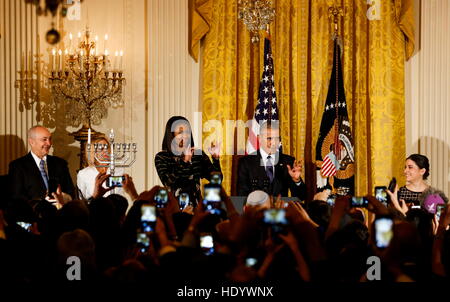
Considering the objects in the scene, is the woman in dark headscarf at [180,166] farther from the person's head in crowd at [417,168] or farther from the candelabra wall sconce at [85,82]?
the person's head in crowd at [417,168]

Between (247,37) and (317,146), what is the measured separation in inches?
60.7

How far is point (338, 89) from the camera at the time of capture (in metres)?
7.20

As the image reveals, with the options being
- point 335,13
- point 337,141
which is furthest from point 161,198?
point 335,13

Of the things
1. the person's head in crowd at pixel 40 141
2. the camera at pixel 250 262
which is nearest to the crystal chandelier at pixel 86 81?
the person's head in crowd at pixel 40 141

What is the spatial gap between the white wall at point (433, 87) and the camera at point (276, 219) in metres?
6.01

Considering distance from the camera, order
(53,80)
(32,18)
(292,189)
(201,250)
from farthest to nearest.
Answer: (32,18) < (53,80) < (292,189) < (201,250)

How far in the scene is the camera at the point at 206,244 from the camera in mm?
1889

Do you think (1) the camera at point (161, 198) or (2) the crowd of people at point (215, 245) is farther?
(1) the camera at point (161, 198)

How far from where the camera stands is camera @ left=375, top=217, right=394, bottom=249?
1.69 metres

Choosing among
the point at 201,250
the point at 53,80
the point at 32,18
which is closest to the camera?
the point at 201,250

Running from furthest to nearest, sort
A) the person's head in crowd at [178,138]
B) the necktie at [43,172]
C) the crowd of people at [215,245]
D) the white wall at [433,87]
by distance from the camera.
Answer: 1. the white wall at [433,87]
2. the necktie at [43,172]
3. the person's head in crowd at [178,138]
4. the crowd of people at [215,245]

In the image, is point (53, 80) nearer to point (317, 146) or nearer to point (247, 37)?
point (247, 37)

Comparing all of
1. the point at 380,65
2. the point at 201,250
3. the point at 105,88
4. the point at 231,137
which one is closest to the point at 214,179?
the point at 201,250

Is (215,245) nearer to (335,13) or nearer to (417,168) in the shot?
(417,168)
